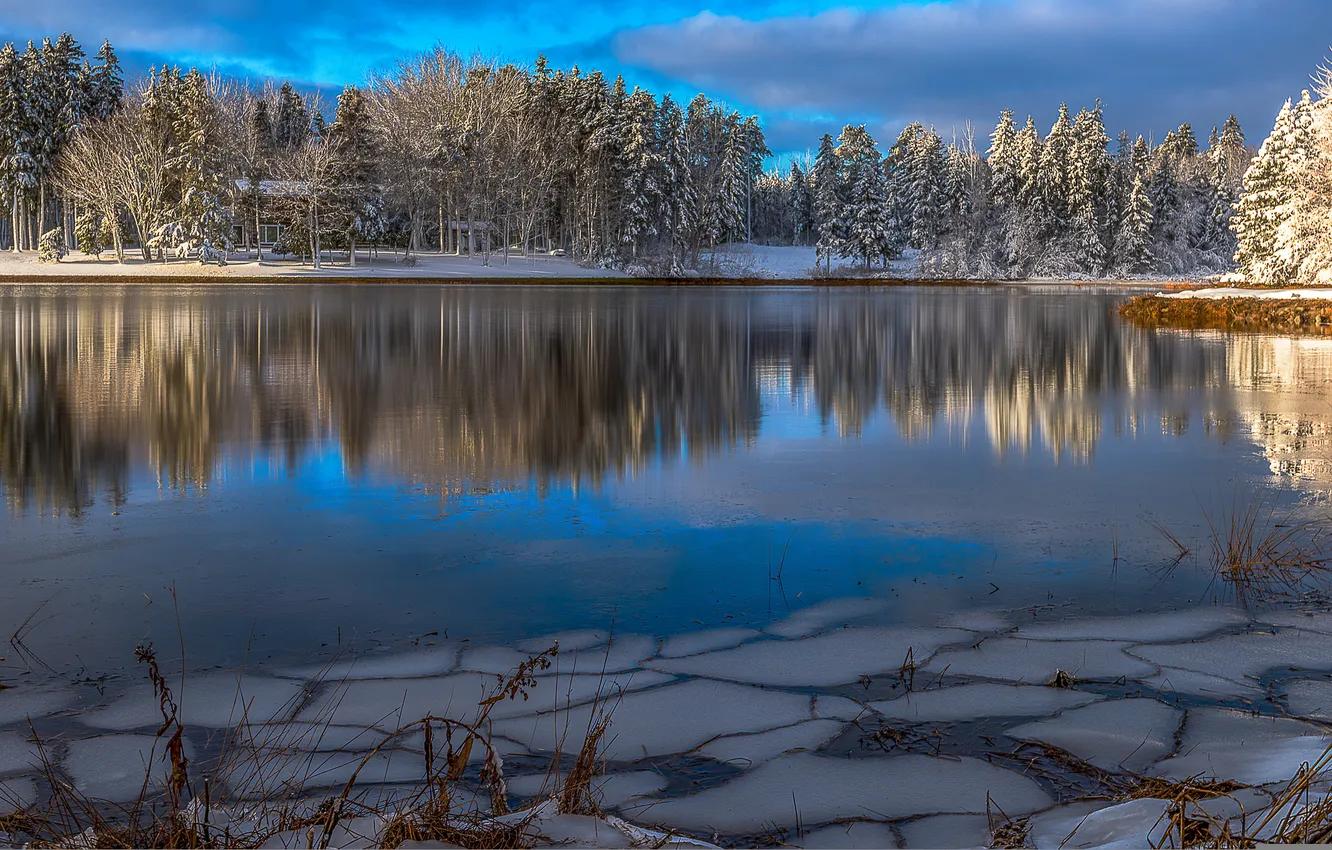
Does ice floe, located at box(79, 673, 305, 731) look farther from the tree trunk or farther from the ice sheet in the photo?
the tree trunk

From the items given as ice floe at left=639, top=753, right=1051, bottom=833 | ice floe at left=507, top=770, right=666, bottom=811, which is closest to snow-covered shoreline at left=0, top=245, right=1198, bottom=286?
ice floe at left=507, top=770, right=666, bottom=811

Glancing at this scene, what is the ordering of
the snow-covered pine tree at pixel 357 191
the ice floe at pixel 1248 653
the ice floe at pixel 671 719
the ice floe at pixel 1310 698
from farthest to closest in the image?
the snow-covered pine tree at pixel 357 191, the ice floe at pixel 1248 653, the ice floe at pixel 1310 698, the ice floe at pixel 671 719

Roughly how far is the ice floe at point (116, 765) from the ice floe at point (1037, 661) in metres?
3.04

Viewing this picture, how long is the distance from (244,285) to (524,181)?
96.6 feet

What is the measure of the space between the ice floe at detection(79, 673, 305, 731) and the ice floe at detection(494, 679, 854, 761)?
92 cm

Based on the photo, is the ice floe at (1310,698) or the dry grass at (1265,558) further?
the dry grass at (1265,558)

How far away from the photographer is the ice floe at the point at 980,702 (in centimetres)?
474

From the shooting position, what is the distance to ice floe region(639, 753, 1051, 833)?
3.81 metres

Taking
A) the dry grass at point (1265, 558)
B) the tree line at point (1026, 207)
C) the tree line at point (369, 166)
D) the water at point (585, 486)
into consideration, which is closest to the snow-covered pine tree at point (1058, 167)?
the tree line at point (1026, 207)

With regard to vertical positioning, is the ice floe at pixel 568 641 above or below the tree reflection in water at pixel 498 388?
below

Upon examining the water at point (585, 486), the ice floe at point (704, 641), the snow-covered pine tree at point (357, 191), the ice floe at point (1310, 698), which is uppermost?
the snow-covered pine tree at point (357, 191)

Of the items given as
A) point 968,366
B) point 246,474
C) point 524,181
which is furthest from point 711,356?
point 524,181

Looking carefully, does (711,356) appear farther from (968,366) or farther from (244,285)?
(244,285)

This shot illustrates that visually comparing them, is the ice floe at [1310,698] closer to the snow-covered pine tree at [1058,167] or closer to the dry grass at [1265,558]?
the dry grass at [1265,558]
